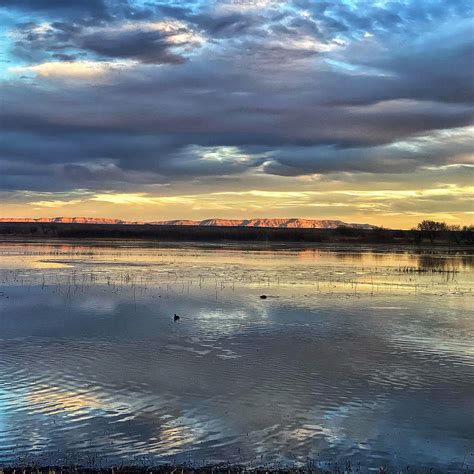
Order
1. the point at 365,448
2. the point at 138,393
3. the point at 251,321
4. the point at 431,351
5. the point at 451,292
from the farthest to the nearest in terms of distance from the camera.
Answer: the point at 451,292
the point at 251,321
the point at 431,351
the point at 138,393
the point at 365,448

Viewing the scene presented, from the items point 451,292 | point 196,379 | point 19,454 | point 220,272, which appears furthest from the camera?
point 220,272

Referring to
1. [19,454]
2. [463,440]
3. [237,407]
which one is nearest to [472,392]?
[463,440]

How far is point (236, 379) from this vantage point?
1159cm

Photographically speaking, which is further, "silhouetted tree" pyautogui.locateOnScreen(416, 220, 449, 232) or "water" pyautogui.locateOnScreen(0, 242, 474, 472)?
"silhouetted tree" pyautogui.locateOnScreen(416, 220, 449, 232)

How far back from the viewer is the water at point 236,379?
27.0ft

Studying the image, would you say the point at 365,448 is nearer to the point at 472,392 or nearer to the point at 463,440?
the point at 463,440

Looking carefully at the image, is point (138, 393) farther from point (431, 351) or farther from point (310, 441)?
point (431, 351)

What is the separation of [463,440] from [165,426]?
438 cm

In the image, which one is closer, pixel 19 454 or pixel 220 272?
pixel 19 454

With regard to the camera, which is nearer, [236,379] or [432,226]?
[236,379]

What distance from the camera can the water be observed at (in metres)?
8.24

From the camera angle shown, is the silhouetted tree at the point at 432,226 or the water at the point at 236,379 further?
the silhouetted tree at the point at 432,226

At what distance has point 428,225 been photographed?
322 feet

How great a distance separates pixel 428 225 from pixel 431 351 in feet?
290
